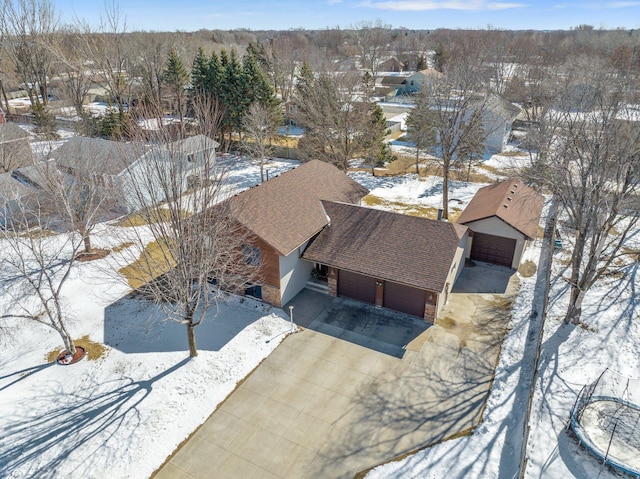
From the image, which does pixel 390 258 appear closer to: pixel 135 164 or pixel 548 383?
pixel 548 383

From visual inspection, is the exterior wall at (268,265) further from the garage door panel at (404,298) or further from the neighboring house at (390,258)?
the garage door panel at (404,298)

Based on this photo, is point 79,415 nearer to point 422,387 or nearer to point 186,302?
point 186,302

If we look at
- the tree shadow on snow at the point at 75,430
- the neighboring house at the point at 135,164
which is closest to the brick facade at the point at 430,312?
the neighboring house at the point at 135,164

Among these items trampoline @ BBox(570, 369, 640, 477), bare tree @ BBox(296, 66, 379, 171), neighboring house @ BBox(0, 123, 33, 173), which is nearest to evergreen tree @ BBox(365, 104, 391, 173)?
bare tree @ BBox(296, 66, 379, 171)

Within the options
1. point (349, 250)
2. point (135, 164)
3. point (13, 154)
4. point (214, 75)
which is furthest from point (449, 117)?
point (13, 154)

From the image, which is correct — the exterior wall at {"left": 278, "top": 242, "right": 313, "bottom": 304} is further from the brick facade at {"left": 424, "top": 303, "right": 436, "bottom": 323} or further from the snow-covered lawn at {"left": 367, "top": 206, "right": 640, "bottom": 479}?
the snow-covered lawn at {"left": 367, "top": 206, "right": 640, "bottom": 479}

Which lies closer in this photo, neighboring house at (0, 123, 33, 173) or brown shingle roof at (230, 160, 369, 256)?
brown shingle roof at (230, 160, 369, 256)
